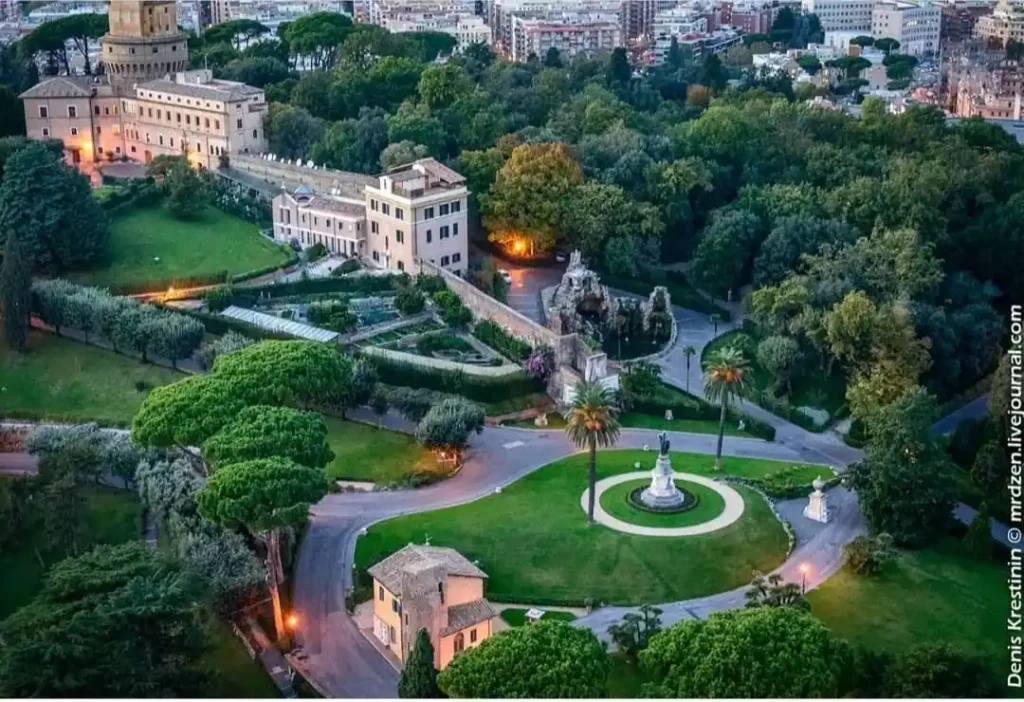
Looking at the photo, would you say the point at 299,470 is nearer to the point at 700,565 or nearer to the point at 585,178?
the point at 700,565

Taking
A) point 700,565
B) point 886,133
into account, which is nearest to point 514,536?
point 700,565

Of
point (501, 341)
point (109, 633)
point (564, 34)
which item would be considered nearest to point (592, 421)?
point (501, 341)

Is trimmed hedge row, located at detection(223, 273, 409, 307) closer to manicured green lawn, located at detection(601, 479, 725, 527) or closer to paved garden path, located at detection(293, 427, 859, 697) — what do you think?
paved garden path, located at detection(293, 427, 859, 697)

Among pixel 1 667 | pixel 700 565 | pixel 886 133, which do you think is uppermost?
pixel 886 133

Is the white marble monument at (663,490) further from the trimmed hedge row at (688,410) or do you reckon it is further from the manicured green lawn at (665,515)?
the trimmed hedge row at (688,410)

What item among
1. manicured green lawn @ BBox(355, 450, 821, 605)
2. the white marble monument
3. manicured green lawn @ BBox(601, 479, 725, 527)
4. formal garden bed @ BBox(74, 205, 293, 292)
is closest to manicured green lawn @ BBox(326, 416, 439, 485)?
manicured green lawn @ BBox(355, 450, 821, 605)

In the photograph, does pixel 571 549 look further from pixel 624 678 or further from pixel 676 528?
pixel 624 678
